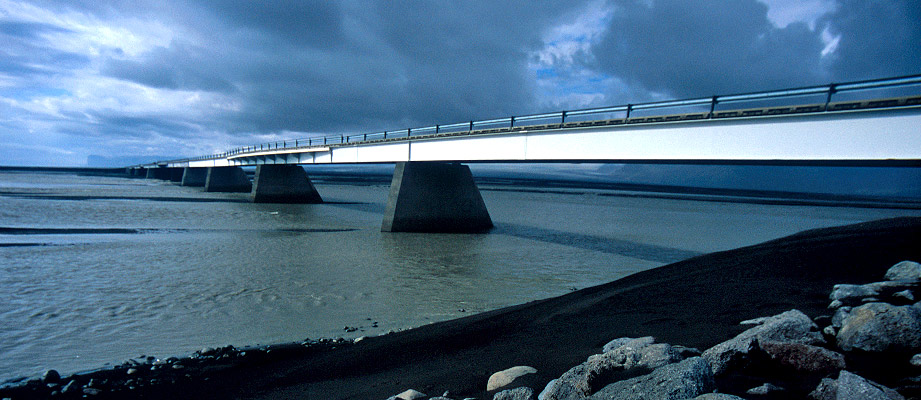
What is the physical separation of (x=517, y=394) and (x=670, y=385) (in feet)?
5.18

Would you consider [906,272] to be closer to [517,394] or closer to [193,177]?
[517,394]

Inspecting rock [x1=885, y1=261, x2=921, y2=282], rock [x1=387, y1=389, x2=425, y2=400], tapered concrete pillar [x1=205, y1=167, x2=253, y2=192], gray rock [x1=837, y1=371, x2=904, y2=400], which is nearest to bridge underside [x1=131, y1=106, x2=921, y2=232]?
rock [x1=885, y1=261, x2=921, y2=282]

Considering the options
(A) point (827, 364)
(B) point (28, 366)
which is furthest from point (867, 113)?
(B) point (28, 366)

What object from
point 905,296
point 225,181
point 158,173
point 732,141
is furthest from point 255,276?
point 158,173

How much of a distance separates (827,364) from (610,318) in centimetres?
476

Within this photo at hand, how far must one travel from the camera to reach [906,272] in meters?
9.94

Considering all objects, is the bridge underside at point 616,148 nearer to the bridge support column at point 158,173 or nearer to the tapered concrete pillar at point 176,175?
the tapered concrete pillar at point 176,175

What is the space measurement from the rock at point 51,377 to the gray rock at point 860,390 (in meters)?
10.1

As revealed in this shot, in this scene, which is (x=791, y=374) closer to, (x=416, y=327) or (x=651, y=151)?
(x=416, y=327)

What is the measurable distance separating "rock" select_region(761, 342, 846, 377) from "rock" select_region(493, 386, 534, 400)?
8.26 feet

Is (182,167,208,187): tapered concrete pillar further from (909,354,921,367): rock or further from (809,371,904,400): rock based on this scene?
(909,354,921,367): rock

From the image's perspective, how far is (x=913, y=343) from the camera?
505cm

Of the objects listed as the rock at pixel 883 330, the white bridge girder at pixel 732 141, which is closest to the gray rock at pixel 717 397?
the rock at pixel 883 330

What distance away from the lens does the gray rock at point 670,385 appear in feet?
13.3
